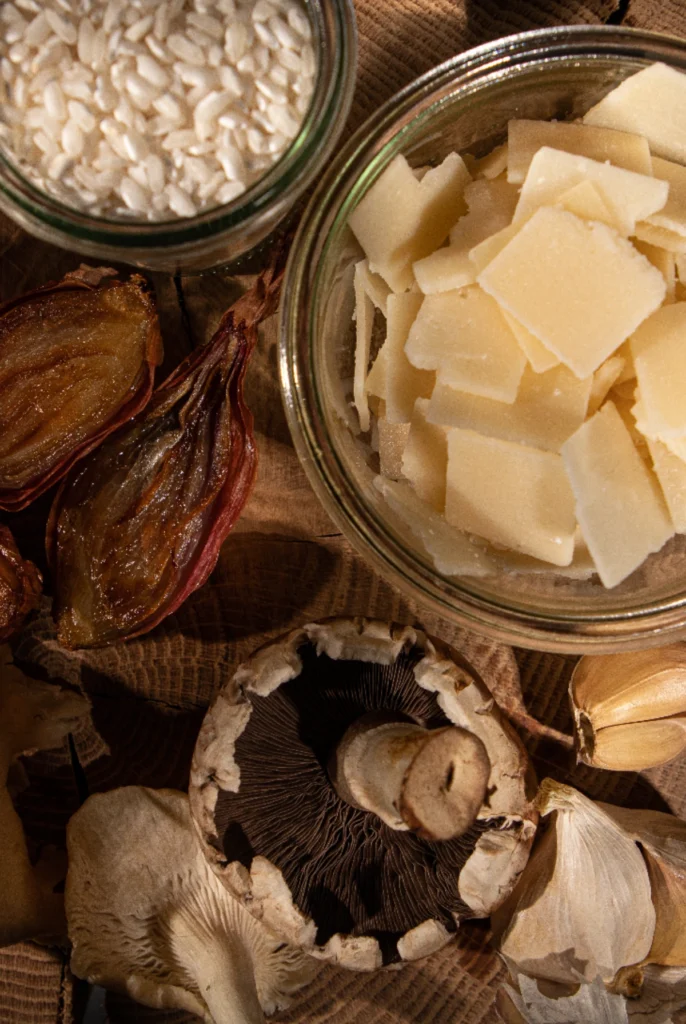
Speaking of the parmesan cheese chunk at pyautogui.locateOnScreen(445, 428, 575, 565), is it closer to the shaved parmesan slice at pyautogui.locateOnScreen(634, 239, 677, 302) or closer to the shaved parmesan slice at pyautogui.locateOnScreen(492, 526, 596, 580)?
the shaved parmesan slice at pyautogui.locateOnScreen(492, 526, 596, 580)

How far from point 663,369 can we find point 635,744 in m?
0.55

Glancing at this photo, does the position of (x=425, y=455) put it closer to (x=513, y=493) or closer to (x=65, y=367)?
(x=513, y=493)

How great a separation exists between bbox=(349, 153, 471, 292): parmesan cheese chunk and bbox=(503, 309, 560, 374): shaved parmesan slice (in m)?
0.12

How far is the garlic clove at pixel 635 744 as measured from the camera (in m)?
1.15

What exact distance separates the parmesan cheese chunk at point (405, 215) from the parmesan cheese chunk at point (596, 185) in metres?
0.09

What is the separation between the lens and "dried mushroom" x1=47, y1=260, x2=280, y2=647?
1.08 meters

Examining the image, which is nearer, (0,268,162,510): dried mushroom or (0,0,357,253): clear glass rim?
(0,0,357,253): clear glass rim

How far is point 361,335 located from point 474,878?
64cm

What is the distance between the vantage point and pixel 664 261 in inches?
34.5

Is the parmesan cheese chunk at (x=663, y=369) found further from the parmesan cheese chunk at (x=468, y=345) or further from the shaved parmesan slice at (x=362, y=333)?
the shaved parmesan slice at (x=362, y=333)

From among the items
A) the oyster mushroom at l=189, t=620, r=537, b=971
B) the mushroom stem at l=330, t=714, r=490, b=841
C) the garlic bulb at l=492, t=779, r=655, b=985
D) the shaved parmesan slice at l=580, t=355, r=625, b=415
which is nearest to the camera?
the mushroom stem at l=330, t=714, r=490, b=841

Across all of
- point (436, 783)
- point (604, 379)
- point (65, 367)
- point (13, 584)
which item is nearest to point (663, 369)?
point (604, 379)

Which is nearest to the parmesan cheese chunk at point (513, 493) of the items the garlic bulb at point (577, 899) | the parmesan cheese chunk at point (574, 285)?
the parmesan cheese chunk at point (574, 285)

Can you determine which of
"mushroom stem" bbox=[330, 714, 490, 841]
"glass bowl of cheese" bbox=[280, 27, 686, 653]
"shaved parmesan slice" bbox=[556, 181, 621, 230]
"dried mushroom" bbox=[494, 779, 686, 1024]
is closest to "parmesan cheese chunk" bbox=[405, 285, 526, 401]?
"glass bowl of cheese" bbox=[280, 27, 686, 653]
